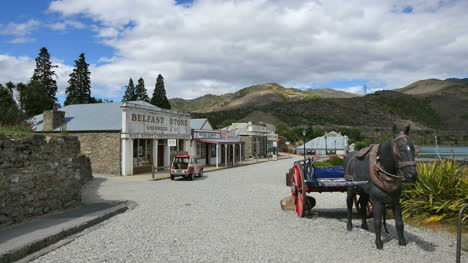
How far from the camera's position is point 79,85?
187 feet

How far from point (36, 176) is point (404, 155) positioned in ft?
26.3

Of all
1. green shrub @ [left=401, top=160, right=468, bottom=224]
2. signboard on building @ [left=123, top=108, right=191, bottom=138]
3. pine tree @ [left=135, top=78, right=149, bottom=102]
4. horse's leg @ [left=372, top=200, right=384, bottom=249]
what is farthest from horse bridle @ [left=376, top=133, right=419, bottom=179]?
pine tree @ [left=135, top=78, right=149, bottom=102]

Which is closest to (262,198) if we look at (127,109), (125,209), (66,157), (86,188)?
(125,209)

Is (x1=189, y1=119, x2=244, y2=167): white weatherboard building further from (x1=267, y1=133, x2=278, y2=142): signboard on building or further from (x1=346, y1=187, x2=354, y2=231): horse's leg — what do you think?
(x1=346, y1=187, x2=354, y2=231): horse's leg

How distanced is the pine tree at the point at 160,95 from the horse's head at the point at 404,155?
184ft

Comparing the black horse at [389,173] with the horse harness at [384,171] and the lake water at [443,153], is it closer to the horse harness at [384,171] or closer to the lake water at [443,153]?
the horse harness at [384,171]

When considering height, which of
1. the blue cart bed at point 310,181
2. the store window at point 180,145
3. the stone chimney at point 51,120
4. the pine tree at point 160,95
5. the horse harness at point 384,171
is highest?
the pine tree at point 160,95

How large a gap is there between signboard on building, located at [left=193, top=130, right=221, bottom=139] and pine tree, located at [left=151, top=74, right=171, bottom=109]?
29.1 meters

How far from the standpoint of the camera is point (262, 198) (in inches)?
472

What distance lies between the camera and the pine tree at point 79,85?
56750 millimetres

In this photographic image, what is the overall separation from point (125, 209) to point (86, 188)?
5.94 meters

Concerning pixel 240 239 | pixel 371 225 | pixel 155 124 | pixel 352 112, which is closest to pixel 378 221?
pixel 371 225

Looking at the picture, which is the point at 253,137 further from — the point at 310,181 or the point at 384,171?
the point at 384,171

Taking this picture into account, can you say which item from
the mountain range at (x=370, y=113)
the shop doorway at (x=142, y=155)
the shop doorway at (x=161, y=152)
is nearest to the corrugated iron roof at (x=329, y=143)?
the shop doorway at (x=161, y=152)
